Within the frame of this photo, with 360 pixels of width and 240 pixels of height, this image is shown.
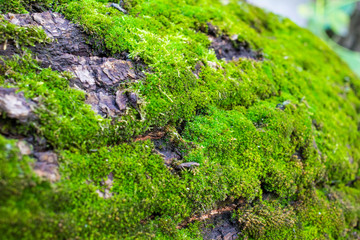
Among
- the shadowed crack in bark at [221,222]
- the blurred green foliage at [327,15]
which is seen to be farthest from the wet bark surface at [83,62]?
the blurred green foliage at [327,15]

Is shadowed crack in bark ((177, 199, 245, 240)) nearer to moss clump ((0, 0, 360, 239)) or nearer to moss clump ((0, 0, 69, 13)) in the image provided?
moss clump ((0, 0, 360, 239))

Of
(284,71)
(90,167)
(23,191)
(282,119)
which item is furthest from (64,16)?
(284,71)

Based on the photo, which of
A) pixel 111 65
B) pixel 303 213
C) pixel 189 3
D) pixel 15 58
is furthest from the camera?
pixel 189 3

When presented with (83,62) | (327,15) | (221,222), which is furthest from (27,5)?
(327,15)

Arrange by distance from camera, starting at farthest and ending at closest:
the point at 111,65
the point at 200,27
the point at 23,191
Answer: the point at 200,27 → the point at 111,65 → the point at 23,191

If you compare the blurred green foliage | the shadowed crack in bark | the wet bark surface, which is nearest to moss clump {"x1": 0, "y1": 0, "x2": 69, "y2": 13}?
the wet bark surface

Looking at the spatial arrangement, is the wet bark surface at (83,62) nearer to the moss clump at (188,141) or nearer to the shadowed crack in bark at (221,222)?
the moss clump at (188,141)

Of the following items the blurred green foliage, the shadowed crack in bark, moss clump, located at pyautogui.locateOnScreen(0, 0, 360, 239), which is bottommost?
the shadowed crack in bark

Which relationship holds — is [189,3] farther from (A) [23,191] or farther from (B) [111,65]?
(A) [23,191]
